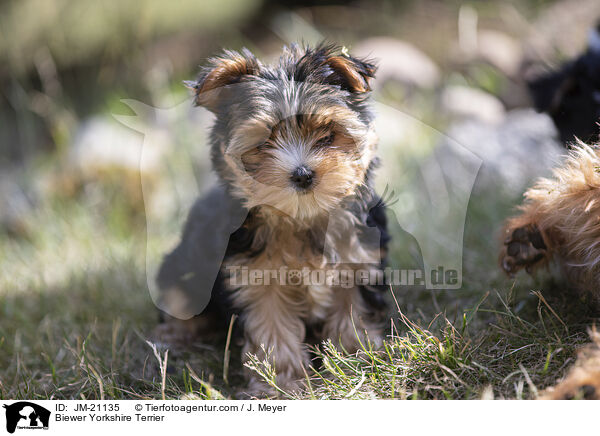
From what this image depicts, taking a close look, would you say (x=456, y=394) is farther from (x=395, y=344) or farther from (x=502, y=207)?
(x=502, y=207)

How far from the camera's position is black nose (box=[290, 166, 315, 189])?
2.41 meters

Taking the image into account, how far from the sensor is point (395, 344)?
8.65 feet

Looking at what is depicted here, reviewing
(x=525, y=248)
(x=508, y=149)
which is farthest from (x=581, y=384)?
(x=508, y=149)

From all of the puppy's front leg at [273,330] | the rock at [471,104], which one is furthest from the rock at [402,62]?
the puppy's front leg at [273,330]

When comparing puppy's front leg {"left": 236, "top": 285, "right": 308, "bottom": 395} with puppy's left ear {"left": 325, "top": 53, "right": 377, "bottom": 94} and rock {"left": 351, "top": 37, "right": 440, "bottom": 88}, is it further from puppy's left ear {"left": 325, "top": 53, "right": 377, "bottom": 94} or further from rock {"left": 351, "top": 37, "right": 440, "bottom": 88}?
rock {"left": 351, "top": 37, "right": 440, "bottom": 88}

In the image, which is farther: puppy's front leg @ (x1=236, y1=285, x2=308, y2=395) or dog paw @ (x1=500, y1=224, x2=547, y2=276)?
puppy's front leg @ (x1=236, y1=285, x2=308, y2=395)

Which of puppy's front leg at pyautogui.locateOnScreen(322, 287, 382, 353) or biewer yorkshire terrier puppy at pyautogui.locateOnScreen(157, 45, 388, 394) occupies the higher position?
biewer yorkshire terrier puppy at pyautogui.locateOnScreen(157, 45, 388, 394)

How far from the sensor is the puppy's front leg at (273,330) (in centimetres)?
279

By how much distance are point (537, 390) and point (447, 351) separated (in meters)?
0.40

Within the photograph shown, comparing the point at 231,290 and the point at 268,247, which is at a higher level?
the point at 268,247

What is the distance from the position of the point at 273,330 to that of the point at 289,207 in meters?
0.71
